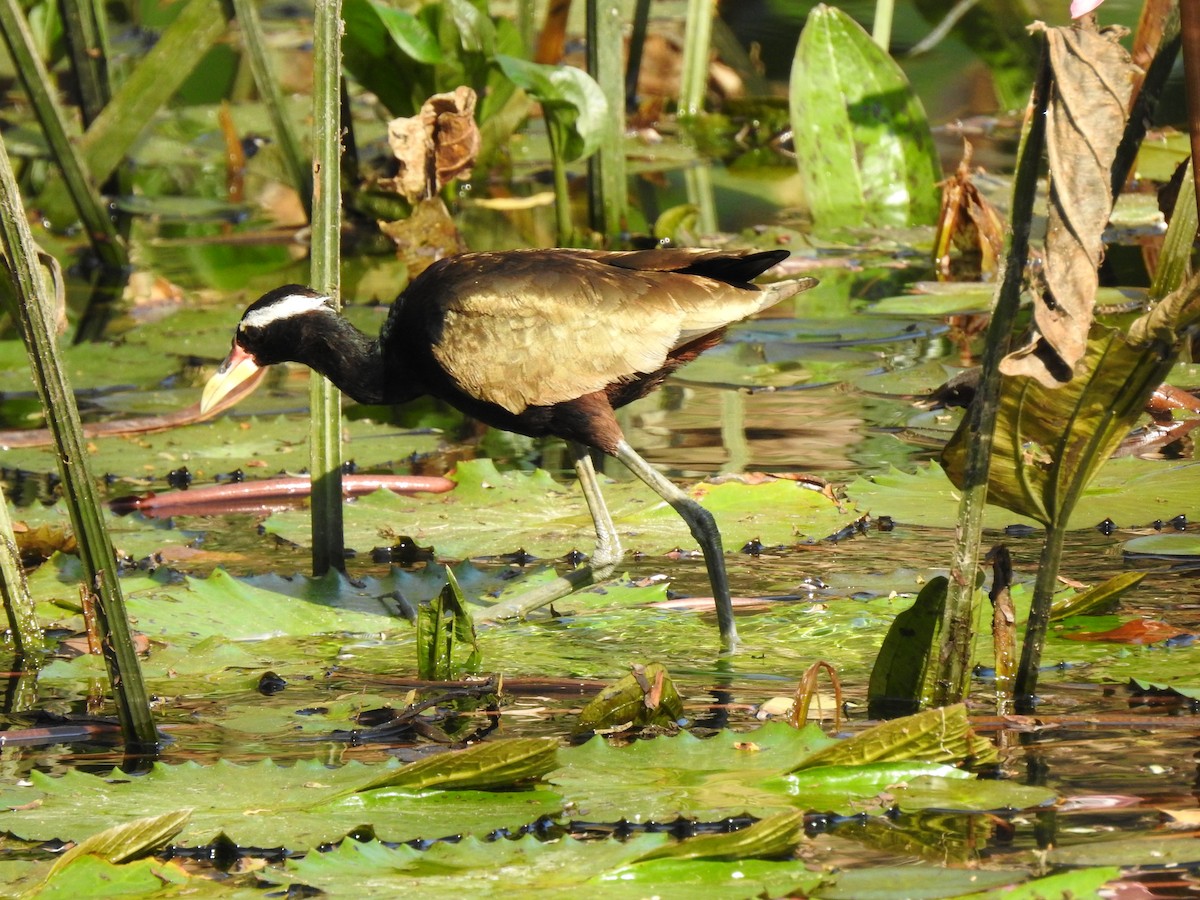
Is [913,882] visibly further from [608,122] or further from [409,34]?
[409,34]

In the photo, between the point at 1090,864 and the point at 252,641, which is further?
the point at 252,641

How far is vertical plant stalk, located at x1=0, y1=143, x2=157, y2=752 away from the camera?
2.51m

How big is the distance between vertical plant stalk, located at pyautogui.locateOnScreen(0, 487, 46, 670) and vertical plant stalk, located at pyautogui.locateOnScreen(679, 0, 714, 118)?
6.49m

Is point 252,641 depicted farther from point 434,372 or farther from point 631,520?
point 631,520

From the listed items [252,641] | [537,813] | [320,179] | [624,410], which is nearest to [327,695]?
[252,641]

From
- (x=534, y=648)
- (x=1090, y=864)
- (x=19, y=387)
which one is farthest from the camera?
(x=19, y=387)

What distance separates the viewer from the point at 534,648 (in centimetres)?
336

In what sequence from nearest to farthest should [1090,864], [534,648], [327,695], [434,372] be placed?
[1090,864] < [327,695] < [534,648] < [434,372]

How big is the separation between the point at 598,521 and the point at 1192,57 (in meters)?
1.82

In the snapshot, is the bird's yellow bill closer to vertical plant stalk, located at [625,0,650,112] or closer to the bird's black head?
the bird's black head

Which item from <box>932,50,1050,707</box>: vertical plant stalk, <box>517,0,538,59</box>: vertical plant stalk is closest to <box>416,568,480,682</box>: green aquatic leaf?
<box>932,50,1050,707</box>: vertical plant stalk

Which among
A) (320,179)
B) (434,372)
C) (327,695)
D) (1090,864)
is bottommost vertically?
(327,695)

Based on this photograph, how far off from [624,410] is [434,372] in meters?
1.52

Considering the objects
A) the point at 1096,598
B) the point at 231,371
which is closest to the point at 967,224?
the point at 231,371
